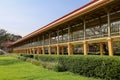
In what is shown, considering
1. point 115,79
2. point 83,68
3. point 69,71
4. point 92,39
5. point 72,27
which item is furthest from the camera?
point 72,27

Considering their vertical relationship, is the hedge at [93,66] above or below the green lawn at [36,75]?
above

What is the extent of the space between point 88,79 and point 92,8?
539cm

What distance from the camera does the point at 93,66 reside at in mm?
12469

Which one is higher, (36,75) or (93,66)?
(93,66)

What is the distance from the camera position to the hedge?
1056cm

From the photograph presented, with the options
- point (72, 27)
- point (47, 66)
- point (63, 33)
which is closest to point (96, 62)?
point (47, 66)

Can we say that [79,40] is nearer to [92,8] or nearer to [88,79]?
[92,8]

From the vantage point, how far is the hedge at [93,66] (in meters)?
10.6

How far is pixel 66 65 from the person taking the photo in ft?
55.1

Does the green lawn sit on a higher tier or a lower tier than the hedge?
lower

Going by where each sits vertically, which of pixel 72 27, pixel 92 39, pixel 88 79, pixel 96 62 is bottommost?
pixel 88 79

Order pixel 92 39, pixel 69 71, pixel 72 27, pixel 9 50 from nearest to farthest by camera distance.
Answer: pixel 69 71
pixel 92 39
pixel 72 27
pixel 9 50

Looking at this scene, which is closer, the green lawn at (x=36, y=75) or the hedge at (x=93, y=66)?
the hedge at (x=93, y=66)

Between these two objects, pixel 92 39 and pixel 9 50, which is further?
pixel 9 50
